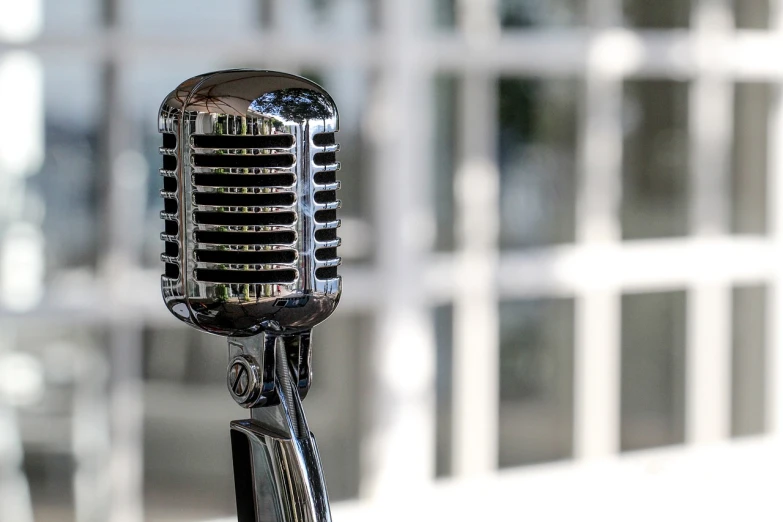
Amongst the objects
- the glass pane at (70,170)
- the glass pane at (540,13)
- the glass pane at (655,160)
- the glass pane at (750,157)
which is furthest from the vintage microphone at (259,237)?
the glass pane at (750,157)

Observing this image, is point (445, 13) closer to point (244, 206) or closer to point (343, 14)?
point (343, 14)

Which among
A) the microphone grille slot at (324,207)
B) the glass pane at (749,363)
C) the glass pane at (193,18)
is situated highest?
the glass pane at (193,18)

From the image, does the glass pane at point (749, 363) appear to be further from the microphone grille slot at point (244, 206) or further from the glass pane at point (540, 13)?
the microphone grille slot at point (244, 206)

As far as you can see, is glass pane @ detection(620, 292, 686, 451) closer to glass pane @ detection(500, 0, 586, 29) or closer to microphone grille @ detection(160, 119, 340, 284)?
glass pane @ detection(500, 0, 586, 29)

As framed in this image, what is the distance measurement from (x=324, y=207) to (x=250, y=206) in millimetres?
37

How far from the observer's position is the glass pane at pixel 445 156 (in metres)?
2.24

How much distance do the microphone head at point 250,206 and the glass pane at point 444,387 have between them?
5.68ft

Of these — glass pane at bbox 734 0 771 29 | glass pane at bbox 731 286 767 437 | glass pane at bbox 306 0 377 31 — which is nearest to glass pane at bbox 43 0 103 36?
glass pane at bbox 306 0 377 31

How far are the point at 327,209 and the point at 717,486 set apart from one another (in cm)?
245

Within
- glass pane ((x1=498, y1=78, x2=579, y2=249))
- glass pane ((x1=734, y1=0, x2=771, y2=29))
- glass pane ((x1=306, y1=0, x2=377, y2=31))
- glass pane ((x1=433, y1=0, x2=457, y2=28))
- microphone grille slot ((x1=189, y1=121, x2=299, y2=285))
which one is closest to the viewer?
microphone grille slot ((x1=189, y1=121, x2=299, y2=285))

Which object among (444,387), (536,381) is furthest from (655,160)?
(444,387)

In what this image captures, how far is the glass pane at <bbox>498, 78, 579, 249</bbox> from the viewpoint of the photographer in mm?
2359

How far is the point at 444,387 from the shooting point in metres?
2.31

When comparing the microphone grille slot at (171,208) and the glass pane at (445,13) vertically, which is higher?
the glass pane at (445,13)
